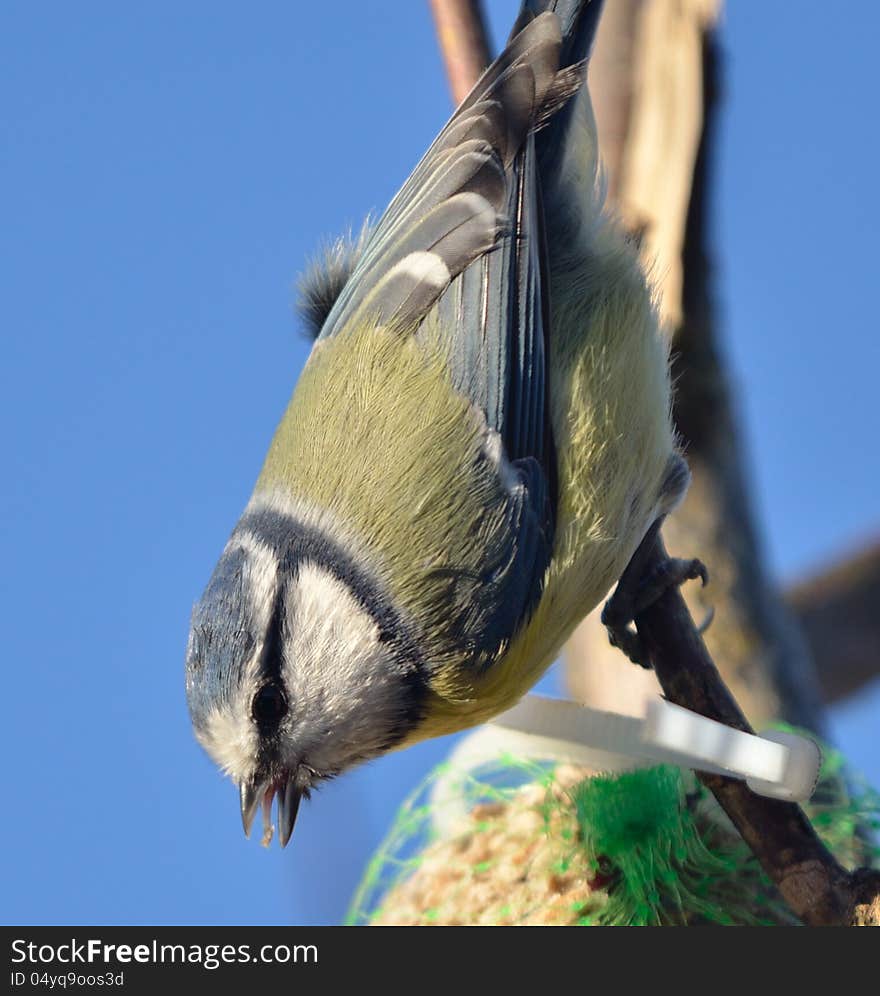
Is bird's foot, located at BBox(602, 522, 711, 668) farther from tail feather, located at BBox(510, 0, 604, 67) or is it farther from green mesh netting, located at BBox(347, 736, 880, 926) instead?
tail feather, located at BBox(510, 0, 604, 67)

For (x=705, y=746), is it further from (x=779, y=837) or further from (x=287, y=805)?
(x=287, y=805)

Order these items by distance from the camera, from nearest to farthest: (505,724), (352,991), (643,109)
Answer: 1. (352,991)
2. (505,724)
3. (643,109)

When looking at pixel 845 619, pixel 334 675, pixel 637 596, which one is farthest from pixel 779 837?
pixel 845 619

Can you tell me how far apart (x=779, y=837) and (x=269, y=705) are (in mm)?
649

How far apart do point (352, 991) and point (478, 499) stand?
666mm

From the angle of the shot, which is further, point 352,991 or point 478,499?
point 478,499

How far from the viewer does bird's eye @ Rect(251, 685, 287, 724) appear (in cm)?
169

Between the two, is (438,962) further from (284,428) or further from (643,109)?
(643,109)

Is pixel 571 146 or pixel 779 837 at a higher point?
pixel 571 146

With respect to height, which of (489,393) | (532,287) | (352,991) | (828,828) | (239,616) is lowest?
(352,991)

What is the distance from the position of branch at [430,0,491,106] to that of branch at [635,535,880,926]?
0.97 meters

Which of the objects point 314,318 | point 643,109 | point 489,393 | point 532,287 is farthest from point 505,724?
point 643,109

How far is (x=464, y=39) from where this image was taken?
2.14 m

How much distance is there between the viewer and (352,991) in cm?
159
